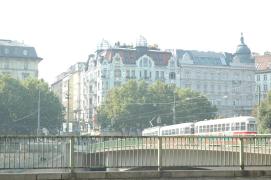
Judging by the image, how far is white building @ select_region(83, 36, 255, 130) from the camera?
448ft

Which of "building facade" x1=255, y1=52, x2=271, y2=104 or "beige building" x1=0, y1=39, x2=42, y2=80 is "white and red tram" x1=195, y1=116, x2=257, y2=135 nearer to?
"beige building" x1=0, y1=39, x2=42, y2=80

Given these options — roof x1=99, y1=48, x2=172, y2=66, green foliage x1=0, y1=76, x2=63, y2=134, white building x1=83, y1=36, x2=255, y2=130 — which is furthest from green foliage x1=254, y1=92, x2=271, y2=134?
roof x1=99, y1=48, x2=172, y2=66

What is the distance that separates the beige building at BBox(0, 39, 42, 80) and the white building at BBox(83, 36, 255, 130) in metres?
15.1

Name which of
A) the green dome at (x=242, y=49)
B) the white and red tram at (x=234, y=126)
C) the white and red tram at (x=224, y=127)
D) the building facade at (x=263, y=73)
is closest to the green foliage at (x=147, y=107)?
the white and red tram at (x=224, y=127)

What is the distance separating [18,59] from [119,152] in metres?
127

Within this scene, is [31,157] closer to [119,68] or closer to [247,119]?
[247,119]

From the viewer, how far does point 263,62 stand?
159 m

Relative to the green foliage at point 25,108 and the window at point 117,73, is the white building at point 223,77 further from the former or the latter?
the green foliage at point 25,108

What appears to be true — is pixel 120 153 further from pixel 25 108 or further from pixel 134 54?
pixel 134 54

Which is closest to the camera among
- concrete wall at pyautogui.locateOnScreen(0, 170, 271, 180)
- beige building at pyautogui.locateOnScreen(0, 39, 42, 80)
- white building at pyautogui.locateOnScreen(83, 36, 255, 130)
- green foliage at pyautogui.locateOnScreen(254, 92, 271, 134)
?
concrete wall at pyautogui.locateOnScreen(0, 170, 271, 180)

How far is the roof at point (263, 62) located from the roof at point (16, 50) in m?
62.0

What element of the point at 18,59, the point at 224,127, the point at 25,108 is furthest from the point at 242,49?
the point at 224,127

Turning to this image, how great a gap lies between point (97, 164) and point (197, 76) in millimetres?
134020

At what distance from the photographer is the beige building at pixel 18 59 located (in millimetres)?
139500
